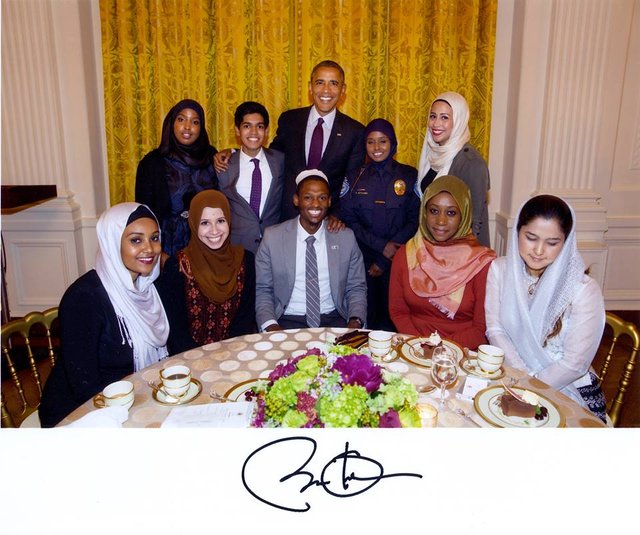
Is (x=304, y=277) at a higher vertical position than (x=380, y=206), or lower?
lower

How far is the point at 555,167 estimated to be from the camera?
429cm

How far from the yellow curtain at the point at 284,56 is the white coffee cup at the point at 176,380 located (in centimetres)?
314

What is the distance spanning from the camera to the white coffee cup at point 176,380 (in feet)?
5.53

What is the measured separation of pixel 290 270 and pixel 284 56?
222cm

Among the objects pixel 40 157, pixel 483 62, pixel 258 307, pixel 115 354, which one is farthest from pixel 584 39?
pixel 40 157

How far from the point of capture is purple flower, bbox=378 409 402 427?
1271 millimetres

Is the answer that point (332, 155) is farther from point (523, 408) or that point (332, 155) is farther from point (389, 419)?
point (389, 419)

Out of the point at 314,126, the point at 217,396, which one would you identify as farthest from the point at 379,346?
the point at 314,126

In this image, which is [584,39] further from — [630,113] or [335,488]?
[335,488]

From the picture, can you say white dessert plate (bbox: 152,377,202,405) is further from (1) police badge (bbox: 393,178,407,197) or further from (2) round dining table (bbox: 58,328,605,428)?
(1) police badge (bbox: 393,178,407,197)

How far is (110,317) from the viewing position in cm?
219

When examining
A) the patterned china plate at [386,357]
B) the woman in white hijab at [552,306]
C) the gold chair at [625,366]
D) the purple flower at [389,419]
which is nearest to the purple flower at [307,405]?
the purple flower at [389,419]

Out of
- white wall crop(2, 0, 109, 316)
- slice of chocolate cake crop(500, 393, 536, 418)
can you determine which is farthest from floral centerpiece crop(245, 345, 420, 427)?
white wall crop(2, 0, 109, 316)

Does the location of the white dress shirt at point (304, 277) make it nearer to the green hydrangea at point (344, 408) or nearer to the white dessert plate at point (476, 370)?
the white dessert plate at point (476, 370)
